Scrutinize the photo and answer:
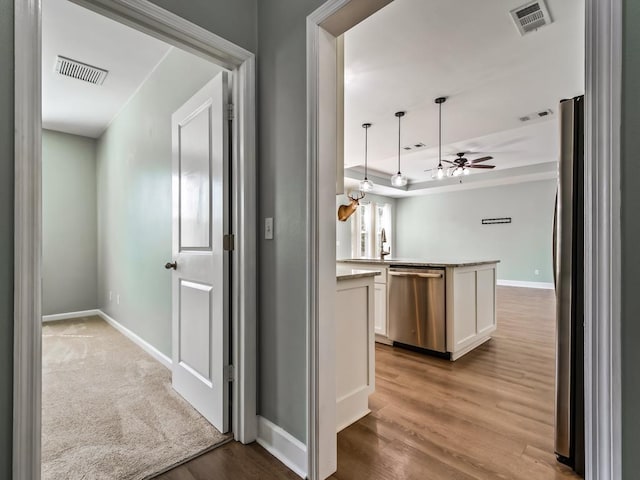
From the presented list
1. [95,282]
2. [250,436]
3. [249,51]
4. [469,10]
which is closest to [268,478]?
[250,436]

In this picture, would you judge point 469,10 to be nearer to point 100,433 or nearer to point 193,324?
point 193,324

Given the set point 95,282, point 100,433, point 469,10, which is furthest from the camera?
point 95,282

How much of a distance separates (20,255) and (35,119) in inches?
18.5

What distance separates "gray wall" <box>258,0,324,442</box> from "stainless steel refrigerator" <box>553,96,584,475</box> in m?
1.30

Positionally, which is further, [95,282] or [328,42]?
[95,282]

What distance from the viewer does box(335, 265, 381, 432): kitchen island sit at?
190cm

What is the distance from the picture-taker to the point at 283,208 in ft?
5.39

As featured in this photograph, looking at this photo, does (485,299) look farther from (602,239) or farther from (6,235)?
(6,235)

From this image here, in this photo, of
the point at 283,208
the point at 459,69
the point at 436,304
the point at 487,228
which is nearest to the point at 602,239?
the point at 283,208

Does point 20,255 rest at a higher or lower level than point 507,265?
higher

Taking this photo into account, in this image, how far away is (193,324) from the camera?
6.87ft

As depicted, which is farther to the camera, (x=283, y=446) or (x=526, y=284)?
(x=526, y=284)

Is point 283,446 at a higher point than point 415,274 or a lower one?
lower

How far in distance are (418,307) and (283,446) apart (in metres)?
2.01
